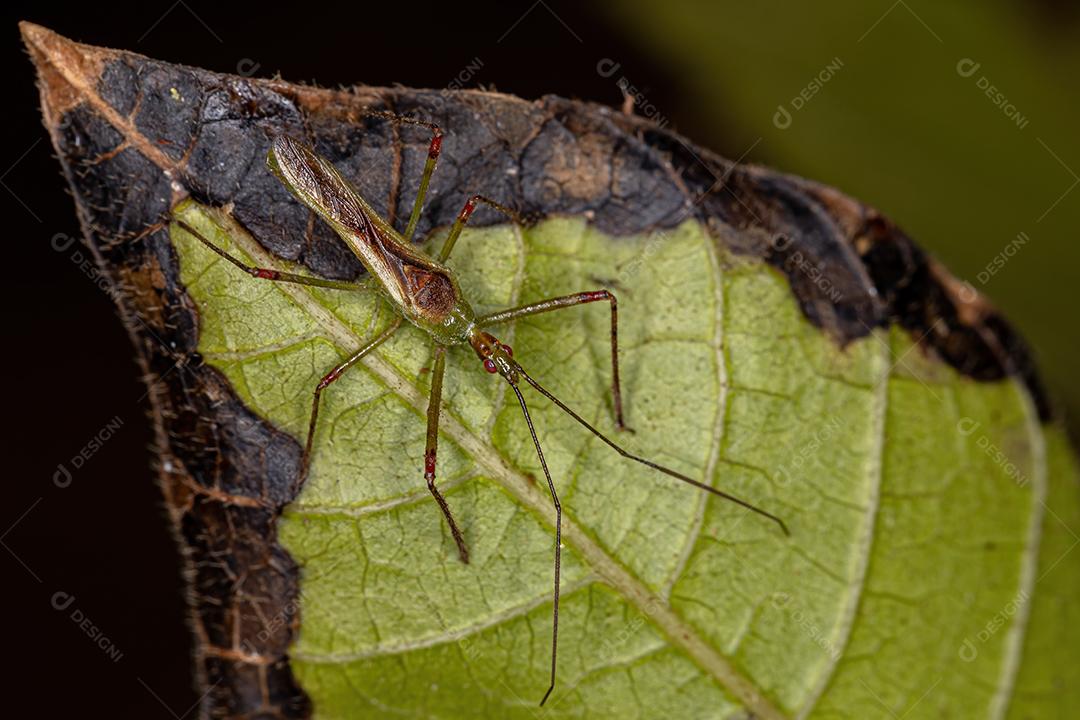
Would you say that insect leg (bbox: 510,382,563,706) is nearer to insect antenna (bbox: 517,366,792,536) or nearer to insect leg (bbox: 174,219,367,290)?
insect antenna (bbox: 517,366,792,536)

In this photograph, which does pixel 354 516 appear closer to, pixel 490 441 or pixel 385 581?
pixel 385 581

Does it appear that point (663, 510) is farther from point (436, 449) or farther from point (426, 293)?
point (426, 293)

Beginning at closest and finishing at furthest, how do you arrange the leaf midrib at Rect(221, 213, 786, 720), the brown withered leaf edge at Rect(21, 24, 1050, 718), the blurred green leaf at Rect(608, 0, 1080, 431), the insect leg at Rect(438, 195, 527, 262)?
the brown withered leaf edge at Rect(21, 24, 1050, 718) → the leaf midrib at Rect(221, 213, 786, 720) → the insect leg at Rect(438, 195, 527, 262) → the blurred green leaf at Rect(608, 0, 1080, 431)

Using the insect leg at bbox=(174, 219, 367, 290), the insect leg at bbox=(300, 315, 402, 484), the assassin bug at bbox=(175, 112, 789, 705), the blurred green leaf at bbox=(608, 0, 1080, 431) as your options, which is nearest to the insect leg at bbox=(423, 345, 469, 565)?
the assassin bug at bbox=(175, 112, 789, 705)

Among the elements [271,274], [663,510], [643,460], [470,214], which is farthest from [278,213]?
[663,510]

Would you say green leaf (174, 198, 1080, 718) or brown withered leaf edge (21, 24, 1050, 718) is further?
green leaf (174, 198, 1080, 718)

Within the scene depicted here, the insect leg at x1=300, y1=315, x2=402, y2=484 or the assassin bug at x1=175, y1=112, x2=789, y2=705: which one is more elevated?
the assassin bug at x1=175, y1=112, x2=789, y2=705

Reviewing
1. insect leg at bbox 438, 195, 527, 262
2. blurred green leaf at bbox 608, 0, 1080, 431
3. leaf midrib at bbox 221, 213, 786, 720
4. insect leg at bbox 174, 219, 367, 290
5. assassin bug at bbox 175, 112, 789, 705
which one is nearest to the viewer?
insect leg at bbox 174, 219, 367, 290
